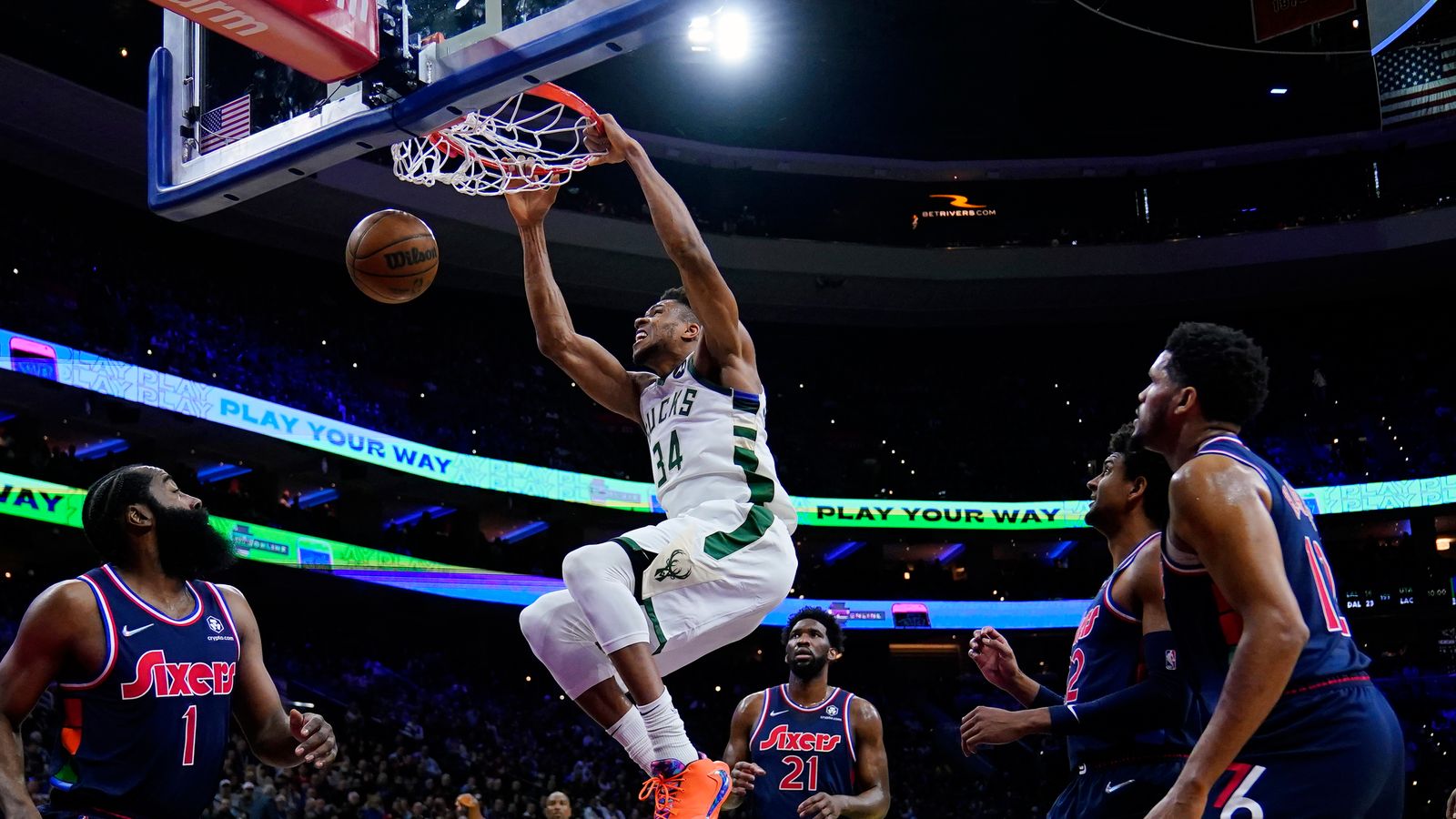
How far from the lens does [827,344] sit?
29.6 metres

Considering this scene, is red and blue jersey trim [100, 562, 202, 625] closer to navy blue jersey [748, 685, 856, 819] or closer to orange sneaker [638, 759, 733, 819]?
orange sneaker [638, 759, 733, 819]

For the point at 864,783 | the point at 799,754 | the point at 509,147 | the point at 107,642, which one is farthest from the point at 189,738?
the point at 864,783

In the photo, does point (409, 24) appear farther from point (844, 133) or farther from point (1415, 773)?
point (844, 133)

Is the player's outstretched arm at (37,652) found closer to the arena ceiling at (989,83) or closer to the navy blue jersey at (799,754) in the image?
the navy blue jersey at (799,754)

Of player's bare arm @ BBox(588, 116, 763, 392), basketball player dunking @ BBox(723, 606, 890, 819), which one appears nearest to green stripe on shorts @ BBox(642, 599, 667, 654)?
player's bare arm @ BBox(588, 116, 763, 392)

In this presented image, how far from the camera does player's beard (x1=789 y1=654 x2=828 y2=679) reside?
784 cm

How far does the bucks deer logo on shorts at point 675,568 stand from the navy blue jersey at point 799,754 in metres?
3.36

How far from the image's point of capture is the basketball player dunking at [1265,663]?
295 cm

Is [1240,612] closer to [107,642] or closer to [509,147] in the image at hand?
[107,642]

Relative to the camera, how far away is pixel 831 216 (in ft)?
90.6

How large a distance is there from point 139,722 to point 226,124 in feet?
8.49

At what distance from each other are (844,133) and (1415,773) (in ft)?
52.2

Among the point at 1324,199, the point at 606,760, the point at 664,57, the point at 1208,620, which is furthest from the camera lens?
the point at 1324,199

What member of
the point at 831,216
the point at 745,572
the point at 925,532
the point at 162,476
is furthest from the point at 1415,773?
the point at 162,476
